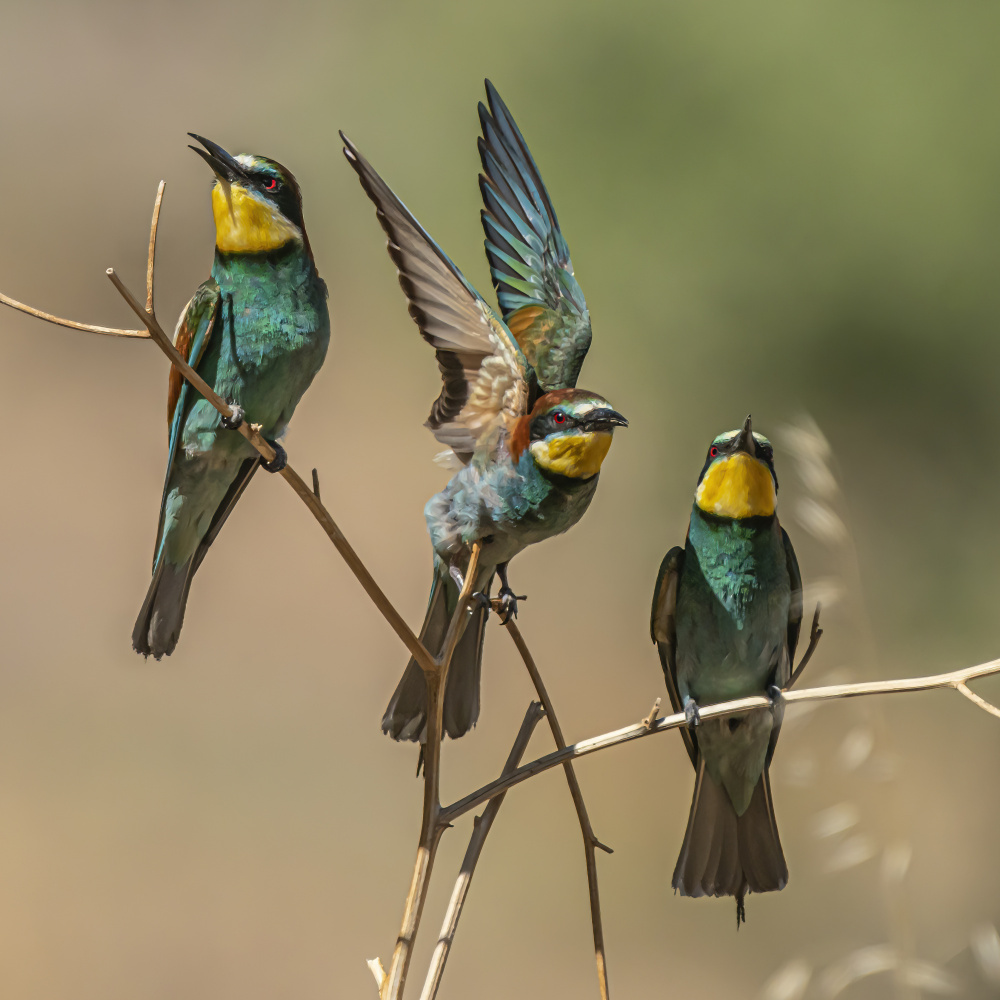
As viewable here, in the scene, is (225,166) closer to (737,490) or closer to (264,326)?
(264,326)

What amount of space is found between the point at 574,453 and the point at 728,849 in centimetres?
68

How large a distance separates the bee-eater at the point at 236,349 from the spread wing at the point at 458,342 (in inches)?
12.8

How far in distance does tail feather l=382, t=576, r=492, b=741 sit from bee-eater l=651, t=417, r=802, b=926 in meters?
0.29

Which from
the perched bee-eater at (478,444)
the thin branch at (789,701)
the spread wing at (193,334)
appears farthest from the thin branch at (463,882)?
the spread wing at (193,334)

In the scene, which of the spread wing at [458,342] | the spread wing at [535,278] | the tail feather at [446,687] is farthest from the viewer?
the spread wing at [535,278]

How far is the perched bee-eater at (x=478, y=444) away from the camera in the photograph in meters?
1.23

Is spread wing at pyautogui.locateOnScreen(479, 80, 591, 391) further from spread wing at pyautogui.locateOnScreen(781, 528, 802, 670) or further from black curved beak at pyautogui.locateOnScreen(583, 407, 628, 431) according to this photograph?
black curved beak at pyautogui.locateOnScreen(583, 407, 628, 431)

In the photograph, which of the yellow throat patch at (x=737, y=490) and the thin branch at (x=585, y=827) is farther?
the yellow throat patch at (x=737, y=490)

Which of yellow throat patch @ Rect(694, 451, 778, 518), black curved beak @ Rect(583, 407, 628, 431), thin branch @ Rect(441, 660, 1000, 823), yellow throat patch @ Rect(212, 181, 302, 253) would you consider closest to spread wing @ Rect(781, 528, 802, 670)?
yellow throat patch @ Rect(694, 451, 778, 518)

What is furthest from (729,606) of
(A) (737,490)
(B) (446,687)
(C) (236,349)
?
(C) (236,349)

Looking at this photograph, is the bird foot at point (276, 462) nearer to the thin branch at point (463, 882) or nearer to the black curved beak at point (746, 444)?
the thin branch at point (463, 882)

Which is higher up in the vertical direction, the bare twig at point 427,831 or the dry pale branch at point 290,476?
the dry pale branch at point 290,476

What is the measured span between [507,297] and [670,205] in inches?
100

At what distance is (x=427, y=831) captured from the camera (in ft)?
2.78
